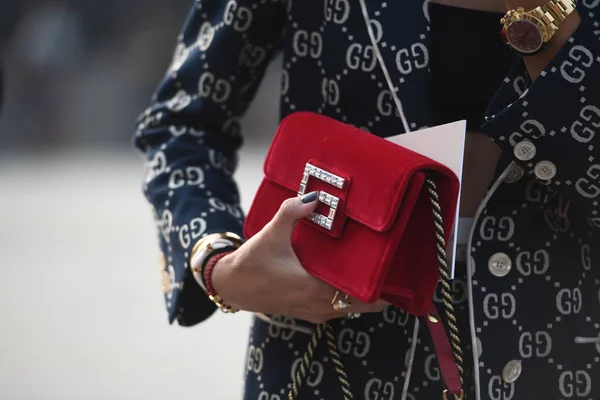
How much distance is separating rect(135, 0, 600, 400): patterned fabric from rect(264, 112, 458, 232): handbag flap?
4.3 inches

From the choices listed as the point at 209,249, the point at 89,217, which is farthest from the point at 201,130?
the point at 89,217

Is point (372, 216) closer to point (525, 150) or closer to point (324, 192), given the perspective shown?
point (324, 192)

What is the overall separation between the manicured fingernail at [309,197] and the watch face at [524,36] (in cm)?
28

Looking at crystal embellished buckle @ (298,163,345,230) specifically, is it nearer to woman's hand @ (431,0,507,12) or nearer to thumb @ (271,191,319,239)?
thumb @ (271,191,319,239)

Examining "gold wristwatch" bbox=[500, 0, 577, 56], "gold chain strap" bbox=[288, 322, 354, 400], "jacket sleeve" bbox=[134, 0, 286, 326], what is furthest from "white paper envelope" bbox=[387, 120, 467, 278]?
"jacket sleeve" bbox=[134, 0, 286, 326]

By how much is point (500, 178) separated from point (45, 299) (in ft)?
12.9

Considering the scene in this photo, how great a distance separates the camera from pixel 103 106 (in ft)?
38.0

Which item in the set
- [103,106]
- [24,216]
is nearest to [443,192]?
[24,216]

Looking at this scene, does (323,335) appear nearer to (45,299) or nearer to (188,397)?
(188,397)

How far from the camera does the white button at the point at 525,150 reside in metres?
1.05

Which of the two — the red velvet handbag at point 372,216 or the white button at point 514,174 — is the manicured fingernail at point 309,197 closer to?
the red velvet handbag at point 372,216

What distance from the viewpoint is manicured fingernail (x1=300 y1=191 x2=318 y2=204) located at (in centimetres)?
104

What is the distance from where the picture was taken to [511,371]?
3.67ft

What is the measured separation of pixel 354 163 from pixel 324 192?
0.05 meters
